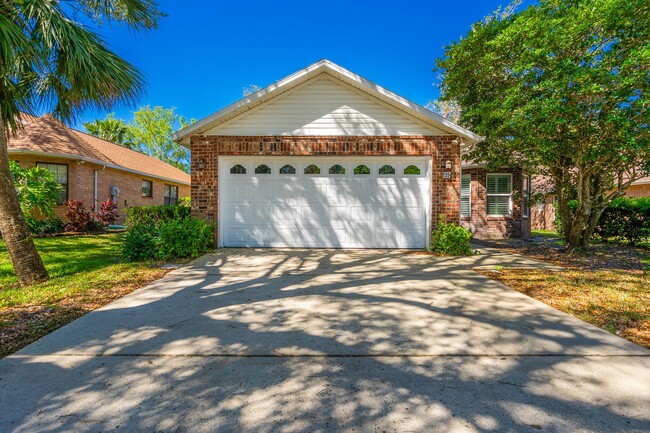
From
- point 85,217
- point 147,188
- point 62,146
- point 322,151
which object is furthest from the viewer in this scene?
point 147,188

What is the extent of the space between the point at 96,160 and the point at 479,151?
14.2 metres

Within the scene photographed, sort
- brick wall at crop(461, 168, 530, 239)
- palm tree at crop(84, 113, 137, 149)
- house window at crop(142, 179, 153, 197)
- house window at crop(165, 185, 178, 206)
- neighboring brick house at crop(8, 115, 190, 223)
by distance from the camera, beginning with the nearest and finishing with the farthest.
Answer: neighboring brick house at crop(8, 115, 190, 223) → brick wall at crop(461, 168, 530, 239) → house window at crop(142, 179, 153, 197) → house window at crop(165, 185, 178, 206) → palm tree at crop(84, 113, 137, 149)

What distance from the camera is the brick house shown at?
8.09 m

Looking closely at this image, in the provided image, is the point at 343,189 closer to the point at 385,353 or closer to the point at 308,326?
the point at 308,326

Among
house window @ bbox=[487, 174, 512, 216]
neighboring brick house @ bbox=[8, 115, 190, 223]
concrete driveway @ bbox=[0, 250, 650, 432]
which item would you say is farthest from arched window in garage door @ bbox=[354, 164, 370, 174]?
neighboring brick house @ bbox=[8, 115, 190, 223]

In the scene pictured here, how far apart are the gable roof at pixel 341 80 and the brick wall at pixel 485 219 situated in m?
5.19

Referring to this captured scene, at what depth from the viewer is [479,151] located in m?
9.88

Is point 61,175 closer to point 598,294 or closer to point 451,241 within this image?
point 451,241

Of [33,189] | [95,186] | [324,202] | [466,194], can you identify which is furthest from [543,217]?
[33,189]

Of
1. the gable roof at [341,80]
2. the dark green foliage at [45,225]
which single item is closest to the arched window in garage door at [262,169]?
the gable roof at [341,80]

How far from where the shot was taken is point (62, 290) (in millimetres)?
4602

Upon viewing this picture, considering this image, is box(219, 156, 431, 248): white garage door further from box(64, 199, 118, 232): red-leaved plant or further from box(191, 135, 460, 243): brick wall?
box(64, 199, 118, 232): red-leaved plant

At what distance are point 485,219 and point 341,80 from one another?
8.36m

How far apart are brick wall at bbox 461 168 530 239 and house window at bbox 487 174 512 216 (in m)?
0.16
